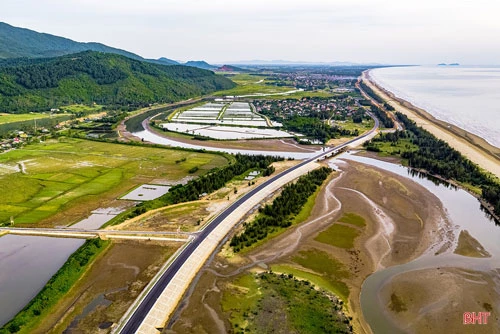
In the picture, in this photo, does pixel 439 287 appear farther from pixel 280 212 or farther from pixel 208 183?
pixel 208 183

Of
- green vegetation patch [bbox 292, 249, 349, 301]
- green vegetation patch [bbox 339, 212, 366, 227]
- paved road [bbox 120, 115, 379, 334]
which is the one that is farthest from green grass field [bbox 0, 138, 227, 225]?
green vegetation patch [bbox 292, 249, 349, 301]

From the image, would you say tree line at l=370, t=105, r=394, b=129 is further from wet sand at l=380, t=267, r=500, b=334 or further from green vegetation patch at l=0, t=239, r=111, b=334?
green vegetation patch at l=0, t=239, r=111, b=334

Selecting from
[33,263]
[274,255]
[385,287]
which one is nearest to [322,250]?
[274,255]

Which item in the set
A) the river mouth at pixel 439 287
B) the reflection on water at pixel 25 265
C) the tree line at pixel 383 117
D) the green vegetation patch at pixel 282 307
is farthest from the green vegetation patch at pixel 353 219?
the tree line at pixel 383 117

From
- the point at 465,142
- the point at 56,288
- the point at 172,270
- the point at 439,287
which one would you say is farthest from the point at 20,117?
the point at 439,287

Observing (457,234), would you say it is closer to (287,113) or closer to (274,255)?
(274,255)

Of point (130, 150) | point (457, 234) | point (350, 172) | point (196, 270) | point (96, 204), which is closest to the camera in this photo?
point (196, 270)

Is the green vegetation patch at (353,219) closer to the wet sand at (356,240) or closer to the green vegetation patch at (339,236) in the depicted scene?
the wet sand at (356,240)
